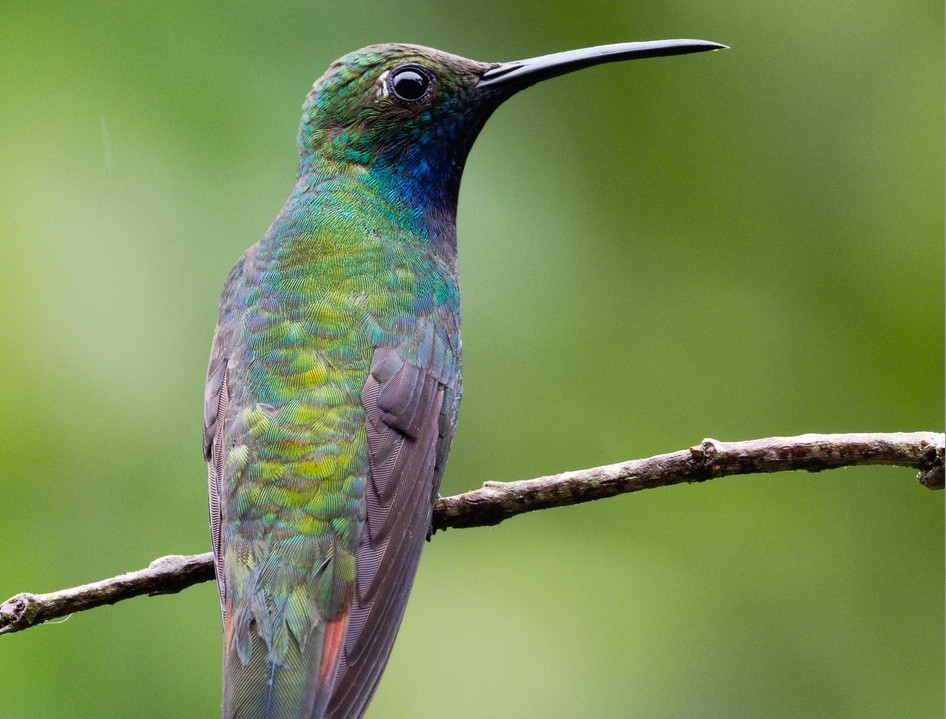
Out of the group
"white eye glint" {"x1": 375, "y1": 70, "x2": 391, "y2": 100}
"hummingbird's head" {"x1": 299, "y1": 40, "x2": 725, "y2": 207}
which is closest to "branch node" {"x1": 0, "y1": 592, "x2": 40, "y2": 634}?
"hummingbird's head" {"x1": 299, "y1": 40, "x2": 725, "y2": 207}

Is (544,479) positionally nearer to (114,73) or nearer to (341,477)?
(341,477)

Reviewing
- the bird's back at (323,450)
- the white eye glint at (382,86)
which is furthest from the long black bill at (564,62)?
the bird's back at (323,450)

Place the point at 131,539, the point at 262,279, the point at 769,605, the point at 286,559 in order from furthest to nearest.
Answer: the point at 769,605, the point at 131,539, the point at 262,279, the point at 286,559


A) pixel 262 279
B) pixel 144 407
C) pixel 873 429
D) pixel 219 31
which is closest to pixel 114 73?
pixel 219 31

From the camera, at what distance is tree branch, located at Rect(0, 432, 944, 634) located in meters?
2.64

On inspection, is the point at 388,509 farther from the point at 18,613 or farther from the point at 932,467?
the point at 932,467

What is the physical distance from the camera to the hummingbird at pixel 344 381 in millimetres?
2627

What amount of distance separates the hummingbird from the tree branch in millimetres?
163

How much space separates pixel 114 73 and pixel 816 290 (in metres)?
3.51

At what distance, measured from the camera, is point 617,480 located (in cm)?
274

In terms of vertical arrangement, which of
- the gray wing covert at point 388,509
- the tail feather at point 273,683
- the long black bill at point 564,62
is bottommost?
the tail feather at point 273,683

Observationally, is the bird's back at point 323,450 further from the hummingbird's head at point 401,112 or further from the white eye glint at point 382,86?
the white eye glint at point 382,86

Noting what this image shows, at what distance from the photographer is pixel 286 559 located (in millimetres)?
2697

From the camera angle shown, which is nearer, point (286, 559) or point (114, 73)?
point (286, 559)
